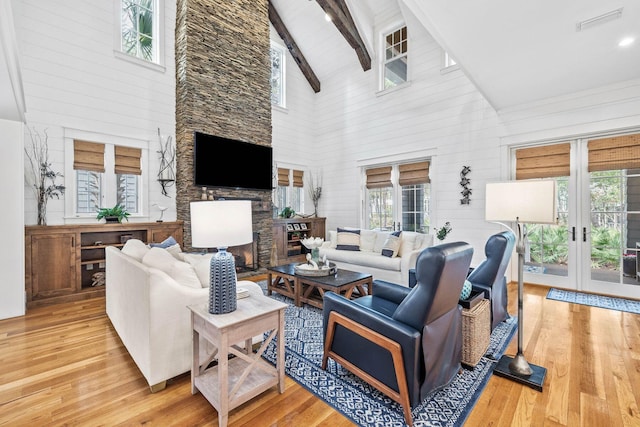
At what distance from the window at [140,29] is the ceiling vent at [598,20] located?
6.01m

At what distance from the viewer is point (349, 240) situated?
548 cm

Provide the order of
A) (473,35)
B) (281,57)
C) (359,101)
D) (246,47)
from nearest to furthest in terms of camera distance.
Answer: (473,35) < (246,47) < (359,101) < (281,57)

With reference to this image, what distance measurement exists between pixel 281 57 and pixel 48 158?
541 centimetres

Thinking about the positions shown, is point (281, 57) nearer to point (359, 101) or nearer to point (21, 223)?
point (359, 101)

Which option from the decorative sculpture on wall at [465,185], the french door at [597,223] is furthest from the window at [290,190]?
the french door at [597,223]

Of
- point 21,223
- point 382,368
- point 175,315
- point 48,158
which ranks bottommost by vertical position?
point 382,368

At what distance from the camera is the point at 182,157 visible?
5.05m

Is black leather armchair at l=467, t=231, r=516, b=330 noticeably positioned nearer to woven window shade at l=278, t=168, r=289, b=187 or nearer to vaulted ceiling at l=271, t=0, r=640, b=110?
vaulted ceiling at l=271, t=0, r=640, b=110

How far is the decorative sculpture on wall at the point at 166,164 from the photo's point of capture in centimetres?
518

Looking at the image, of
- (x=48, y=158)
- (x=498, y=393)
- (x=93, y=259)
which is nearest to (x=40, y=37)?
(x=48, y=158)

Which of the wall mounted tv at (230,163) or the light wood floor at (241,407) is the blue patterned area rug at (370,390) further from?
the wall mounted tv at (230,163)

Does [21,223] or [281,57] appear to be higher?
[281,57]

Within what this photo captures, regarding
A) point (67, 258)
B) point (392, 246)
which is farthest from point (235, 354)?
point (67, 258)

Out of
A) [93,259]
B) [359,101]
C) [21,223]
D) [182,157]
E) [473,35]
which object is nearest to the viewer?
[473,35]
